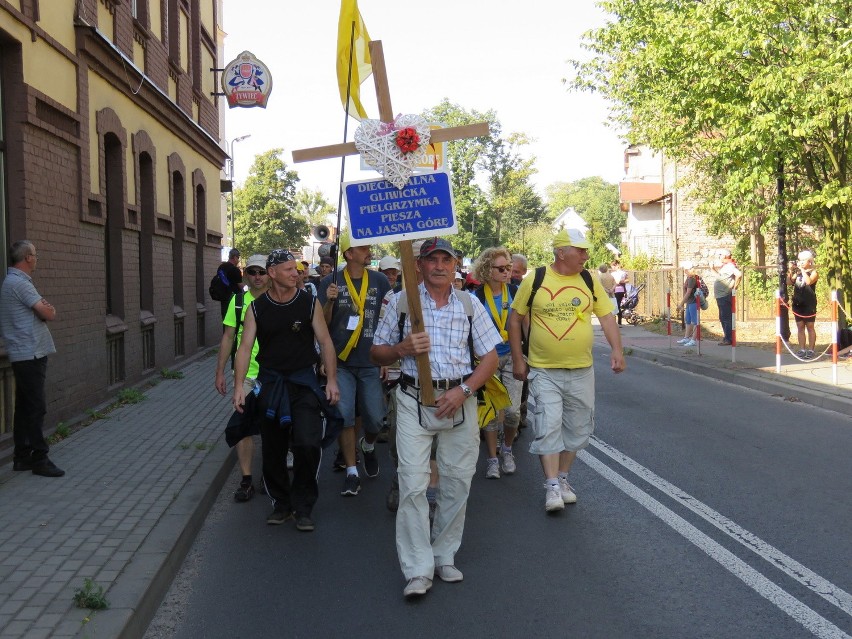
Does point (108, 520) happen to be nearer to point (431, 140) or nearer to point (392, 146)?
point (392, 146)

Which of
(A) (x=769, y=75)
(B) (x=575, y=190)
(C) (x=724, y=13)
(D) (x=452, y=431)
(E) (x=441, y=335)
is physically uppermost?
(B) (x=575, y=190)

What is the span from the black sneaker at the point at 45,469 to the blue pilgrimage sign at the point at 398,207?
381cm

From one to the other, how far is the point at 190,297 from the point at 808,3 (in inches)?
Result: 484

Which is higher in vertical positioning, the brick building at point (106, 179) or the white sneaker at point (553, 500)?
the brick building at point (106, 179)

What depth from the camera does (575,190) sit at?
6329 inches

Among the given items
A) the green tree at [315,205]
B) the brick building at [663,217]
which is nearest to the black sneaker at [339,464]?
Result: the brick building at [663,217]

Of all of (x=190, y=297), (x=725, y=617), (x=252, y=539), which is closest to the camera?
(x=725, y=617)

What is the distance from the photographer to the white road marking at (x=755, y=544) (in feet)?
15.4

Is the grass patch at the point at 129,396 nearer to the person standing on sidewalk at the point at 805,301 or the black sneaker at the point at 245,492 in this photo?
the black sneaker at the point at 245,492

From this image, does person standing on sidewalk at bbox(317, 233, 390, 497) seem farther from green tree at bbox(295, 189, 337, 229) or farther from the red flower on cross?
green tree at bbox(295, 189, 337, 229)

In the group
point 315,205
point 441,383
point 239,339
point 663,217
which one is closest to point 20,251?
point 239,339

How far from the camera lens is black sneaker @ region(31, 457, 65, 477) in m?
7.35

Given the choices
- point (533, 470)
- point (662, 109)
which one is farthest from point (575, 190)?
point (533, 470)

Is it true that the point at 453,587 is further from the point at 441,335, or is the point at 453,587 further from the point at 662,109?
the point at 662,109
